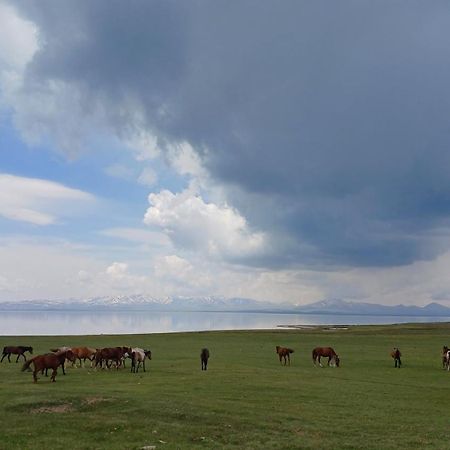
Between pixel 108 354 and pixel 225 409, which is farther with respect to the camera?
pixel 108 354

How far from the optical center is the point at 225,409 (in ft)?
58.1

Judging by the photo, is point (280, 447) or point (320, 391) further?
point (320, 391)

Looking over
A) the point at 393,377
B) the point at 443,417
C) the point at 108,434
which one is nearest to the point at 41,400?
the point at 108,434

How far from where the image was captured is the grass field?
14.1 meters

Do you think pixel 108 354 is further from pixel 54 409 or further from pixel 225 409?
pixel 225 409

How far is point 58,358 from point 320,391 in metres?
13.7

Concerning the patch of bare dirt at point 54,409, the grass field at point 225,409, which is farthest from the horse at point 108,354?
the patch of bare dirt at point 54,409

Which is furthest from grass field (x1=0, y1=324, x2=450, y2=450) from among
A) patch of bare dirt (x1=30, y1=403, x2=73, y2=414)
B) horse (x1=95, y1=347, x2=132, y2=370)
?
horse (x1=95, y1=347, x2=132, y2=370)

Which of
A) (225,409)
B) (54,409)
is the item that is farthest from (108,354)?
(225,409)

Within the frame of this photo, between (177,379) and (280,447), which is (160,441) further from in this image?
(177,379)

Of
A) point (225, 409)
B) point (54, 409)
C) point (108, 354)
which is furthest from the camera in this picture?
point (108, 354)

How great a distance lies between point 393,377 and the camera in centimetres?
2944

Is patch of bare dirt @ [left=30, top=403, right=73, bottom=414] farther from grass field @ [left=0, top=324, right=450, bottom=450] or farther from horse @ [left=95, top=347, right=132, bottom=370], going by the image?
horse @ [left=95, top=347, right=132, bottom=370]

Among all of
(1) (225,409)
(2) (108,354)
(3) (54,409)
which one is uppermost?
(2) (108,354)
